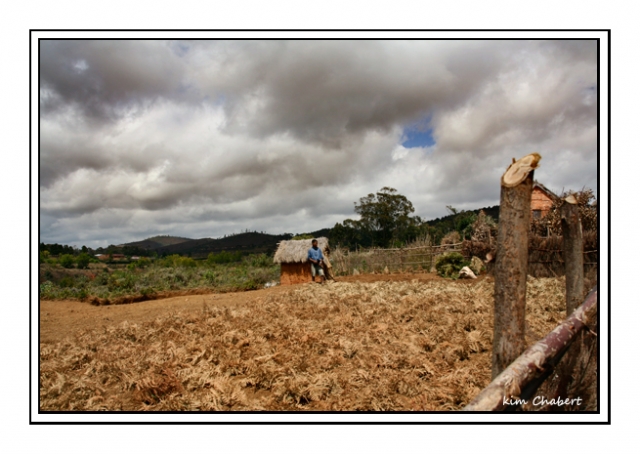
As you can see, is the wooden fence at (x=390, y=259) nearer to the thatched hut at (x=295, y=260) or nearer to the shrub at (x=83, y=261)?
the thatched hut at (x=295, y=260)

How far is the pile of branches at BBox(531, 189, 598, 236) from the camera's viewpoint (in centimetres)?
855

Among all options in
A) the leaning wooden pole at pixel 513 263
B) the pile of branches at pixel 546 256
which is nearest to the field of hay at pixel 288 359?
the leaning wooden pole at pixel 513 263

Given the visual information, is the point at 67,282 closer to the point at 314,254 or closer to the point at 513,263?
the point at 314,254

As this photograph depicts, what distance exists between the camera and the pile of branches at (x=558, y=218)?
8547 millimetres

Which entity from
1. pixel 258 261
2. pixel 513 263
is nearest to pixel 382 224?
pixel 258 261

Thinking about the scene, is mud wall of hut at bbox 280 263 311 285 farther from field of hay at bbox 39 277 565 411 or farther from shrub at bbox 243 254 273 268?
field of hay at bbox 39 277 565 411

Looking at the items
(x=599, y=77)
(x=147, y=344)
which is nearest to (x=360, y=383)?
(x=147, y=344)

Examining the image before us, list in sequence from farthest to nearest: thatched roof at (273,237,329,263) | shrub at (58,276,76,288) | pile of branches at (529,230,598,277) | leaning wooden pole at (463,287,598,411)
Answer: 1. thatched roof at (273,237,329,263)
2. shrub at (58,276,76,288)
3. pile of branches at (529,230,598,277)
4. leaning wooden pole at (463,287,598,411)

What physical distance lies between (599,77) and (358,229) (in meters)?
22.4

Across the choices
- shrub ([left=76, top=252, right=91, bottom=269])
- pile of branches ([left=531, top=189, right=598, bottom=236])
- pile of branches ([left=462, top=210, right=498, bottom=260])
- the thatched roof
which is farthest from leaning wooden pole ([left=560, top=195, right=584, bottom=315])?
shrub ([left=76, top=252, right=91, bottom=269])

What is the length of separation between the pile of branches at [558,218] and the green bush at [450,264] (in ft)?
7.10

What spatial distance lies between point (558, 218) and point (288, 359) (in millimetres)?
8781

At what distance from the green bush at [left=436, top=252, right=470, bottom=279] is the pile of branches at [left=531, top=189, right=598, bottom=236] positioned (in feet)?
7.10

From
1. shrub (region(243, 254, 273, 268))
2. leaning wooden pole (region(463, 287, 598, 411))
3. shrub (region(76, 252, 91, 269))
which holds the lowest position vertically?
shrub (region(243, 254, 273, 268))
